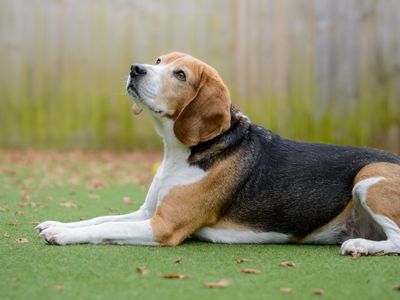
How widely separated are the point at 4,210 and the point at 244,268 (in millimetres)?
3238

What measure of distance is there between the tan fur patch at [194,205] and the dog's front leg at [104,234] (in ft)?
0.30

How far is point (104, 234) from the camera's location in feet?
18.5

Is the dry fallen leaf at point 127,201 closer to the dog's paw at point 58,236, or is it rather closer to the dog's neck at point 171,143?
the dog's neck at point 171,143

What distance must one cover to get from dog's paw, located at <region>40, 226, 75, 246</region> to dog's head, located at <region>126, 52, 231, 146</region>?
3.80 ft

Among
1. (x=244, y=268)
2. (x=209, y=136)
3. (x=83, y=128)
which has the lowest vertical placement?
(x=83, y=128)

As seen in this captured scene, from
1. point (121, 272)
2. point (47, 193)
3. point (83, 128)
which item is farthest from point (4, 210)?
point (83, 128)

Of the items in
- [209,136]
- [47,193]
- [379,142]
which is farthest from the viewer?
[379,142]

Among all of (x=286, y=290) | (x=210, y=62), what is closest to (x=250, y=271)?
(x=286, y=290)

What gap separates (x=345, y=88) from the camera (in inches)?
490

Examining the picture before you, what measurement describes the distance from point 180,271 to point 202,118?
1.44 meters

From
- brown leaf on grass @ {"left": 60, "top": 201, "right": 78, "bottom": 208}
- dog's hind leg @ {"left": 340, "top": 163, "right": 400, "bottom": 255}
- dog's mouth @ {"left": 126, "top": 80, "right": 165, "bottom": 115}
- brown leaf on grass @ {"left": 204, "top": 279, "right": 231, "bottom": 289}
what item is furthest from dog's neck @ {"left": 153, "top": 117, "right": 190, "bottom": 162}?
brown leaf on grass @ {"left": 60, "top": 201, "right": 78, "bottom": 208}

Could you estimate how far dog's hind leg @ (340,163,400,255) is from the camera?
5.66 metres

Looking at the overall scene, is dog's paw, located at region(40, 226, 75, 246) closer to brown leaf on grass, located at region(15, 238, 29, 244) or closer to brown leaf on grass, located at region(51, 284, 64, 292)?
brown leaf on grass, located at region(15, 238, 29, 244)

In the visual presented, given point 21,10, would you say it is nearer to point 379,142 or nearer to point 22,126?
point 22,126
